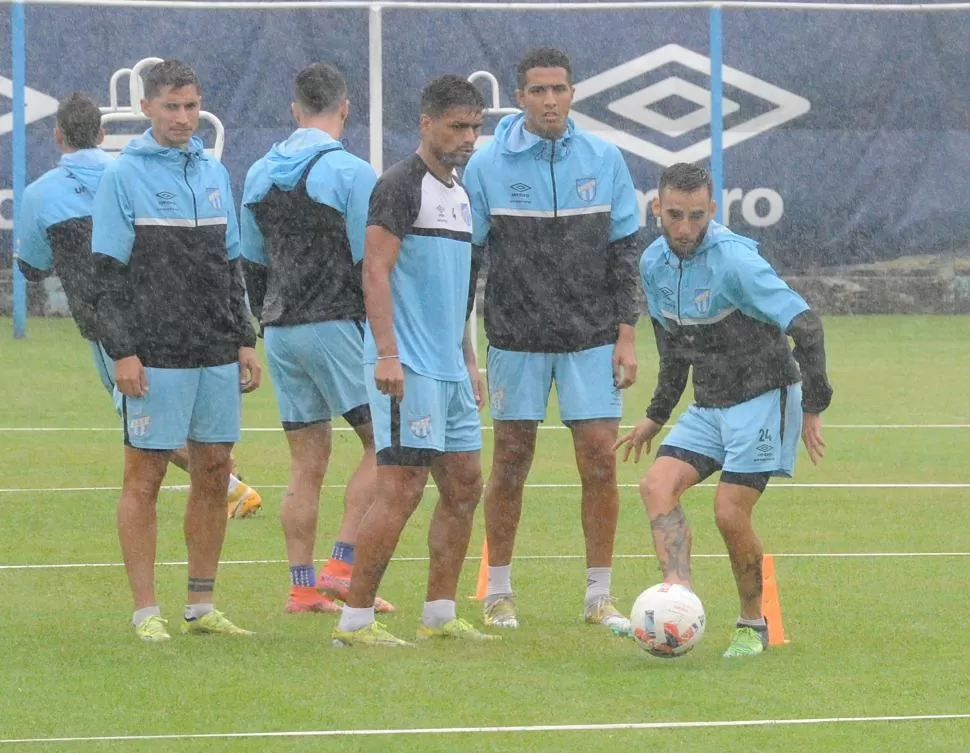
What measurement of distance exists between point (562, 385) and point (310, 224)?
123cm

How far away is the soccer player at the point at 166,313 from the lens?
738 cm

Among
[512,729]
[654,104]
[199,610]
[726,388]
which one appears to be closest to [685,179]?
[726,388]

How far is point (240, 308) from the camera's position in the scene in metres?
7.66

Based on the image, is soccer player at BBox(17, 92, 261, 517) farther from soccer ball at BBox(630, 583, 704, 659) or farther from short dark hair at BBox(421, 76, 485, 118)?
soccer ball at BBox(630, 583, 704, 659)

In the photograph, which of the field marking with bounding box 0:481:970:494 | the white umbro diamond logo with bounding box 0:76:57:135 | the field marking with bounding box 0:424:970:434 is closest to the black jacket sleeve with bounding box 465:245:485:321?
the field marking with bounding box 0:481:970:494

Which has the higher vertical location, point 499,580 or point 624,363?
point 624,363

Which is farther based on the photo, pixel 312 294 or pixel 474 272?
pixel 312 294

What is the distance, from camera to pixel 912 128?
2181 centimetres

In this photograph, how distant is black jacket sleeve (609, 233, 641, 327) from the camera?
26.7 ft

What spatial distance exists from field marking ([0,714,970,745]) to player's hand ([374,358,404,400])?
1.46 m

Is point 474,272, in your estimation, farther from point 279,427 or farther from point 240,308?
point 279,427

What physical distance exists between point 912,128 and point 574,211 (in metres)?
14.5

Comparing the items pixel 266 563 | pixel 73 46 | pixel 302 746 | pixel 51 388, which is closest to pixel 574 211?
pixel 266 563

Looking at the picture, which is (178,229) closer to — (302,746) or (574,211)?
(574,211)
